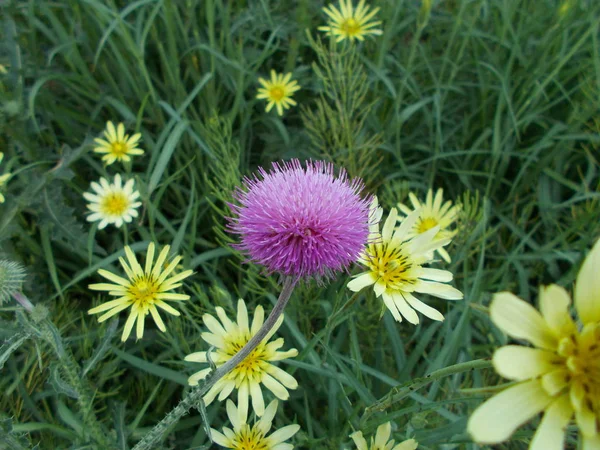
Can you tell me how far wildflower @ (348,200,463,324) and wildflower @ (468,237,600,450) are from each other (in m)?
0.41

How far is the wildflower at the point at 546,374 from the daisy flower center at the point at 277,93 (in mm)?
1591

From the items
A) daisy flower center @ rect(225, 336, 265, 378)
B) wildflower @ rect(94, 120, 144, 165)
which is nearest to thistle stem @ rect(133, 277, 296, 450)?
daisy flower center @ rect(225, 336, 265, 378)

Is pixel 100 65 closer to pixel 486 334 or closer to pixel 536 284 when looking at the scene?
pixel 486 334

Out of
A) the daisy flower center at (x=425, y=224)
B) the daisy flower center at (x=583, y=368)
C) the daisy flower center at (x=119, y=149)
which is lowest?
the daisy flower center at (x=583, y=368)

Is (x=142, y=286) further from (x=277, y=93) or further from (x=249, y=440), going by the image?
(x=277, y=93)

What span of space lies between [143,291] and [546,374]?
102 cm

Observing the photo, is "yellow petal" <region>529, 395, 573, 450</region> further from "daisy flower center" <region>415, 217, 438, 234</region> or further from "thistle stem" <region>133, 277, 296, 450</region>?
"daisy flower center" <region>415, 217, 438, 234</region>

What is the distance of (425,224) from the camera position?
175cm

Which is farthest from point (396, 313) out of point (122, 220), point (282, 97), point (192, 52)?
point (192, 52)

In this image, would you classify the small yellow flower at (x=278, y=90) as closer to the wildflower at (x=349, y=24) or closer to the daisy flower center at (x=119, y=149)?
the wildflower at (x=349, y=24)

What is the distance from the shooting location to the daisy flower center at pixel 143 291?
131 centimetres

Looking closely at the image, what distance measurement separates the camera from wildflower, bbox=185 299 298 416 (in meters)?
→ 1.15

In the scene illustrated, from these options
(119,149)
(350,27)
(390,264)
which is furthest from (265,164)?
(390,264)

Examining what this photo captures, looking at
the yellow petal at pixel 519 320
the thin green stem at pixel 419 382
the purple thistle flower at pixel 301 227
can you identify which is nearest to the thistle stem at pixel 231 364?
the purple thistle flower at pixel 301 227
